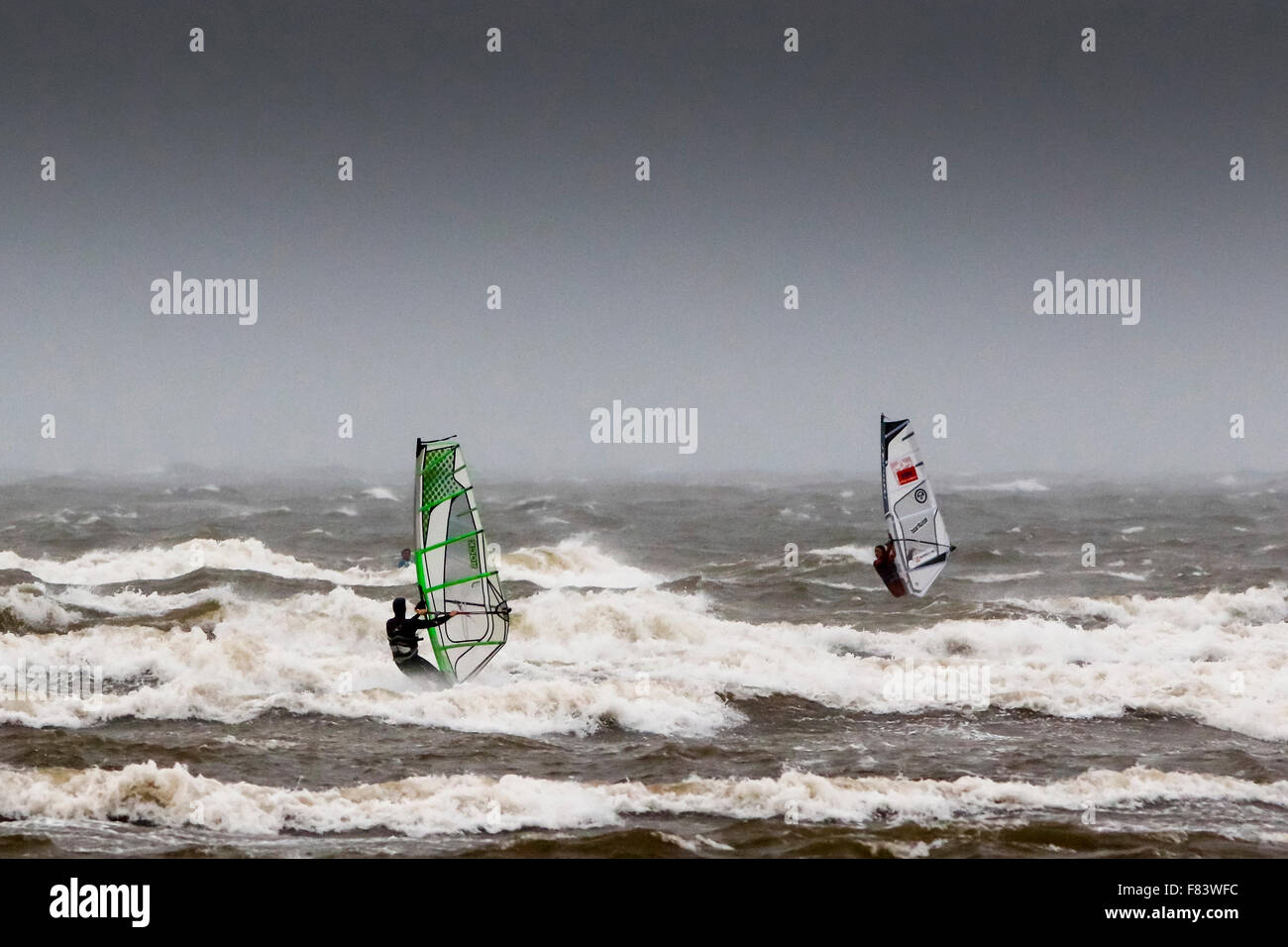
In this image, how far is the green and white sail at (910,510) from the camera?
649 inches

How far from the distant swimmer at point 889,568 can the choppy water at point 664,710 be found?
151 cm

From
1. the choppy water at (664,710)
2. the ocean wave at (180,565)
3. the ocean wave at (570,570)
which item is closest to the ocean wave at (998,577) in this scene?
the choppy water at (664,710)

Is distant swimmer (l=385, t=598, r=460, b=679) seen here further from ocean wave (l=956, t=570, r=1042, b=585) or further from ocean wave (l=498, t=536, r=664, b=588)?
ocean wave (l=956, t=570, r=1042, b=585)

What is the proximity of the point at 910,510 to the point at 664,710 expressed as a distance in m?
4.12

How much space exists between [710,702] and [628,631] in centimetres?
509

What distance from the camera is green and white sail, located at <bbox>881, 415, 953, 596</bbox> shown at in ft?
54.1

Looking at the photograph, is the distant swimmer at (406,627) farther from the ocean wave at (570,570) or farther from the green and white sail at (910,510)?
the ocean wave at (570,570)

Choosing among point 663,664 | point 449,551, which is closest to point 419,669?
Answer: point 449,551

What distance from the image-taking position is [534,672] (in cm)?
1845

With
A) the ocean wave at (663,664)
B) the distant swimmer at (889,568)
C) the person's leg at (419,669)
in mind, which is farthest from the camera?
the distant swimmer at (889,568)

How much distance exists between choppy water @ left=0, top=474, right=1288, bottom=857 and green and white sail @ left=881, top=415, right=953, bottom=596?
1.81 metres

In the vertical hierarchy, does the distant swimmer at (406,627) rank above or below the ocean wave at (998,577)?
above

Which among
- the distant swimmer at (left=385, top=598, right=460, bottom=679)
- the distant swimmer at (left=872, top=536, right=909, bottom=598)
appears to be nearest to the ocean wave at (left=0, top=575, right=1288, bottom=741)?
the distant swimmer at (left=385, top=598, right=460, bottom=679)
